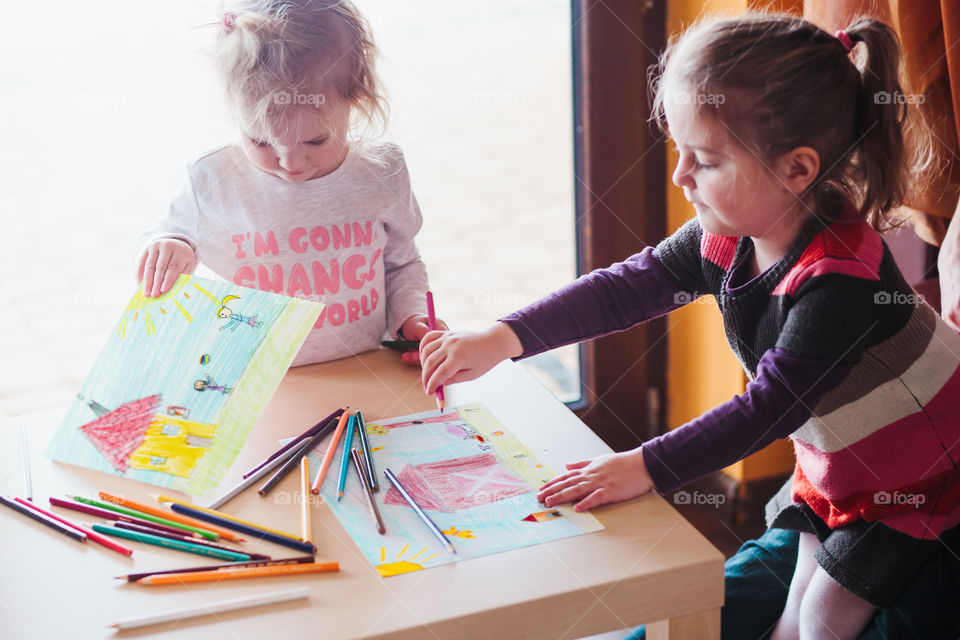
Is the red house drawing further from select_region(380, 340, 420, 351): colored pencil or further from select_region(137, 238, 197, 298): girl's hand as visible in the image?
select_region(137, 238, 197, 298): girl's hand

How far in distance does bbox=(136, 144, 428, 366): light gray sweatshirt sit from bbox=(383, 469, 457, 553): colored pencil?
1.24 feet

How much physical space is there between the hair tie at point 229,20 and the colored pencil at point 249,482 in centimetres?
59

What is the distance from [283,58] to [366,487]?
596 mm

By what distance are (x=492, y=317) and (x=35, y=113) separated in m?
1.17

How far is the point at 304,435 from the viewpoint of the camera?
1.03m

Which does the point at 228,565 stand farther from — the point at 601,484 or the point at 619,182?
the point at 619,182

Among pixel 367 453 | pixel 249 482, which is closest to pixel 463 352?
pixel 367 453

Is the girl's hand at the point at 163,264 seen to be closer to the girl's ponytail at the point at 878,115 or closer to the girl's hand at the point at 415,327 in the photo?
the girl's hand at the point at 415,327

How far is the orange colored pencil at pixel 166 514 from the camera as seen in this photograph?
85 centimetres

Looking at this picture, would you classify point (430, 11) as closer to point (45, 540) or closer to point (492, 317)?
point (492, 317)

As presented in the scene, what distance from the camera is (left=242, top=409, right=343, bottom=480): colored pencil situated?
0.97m

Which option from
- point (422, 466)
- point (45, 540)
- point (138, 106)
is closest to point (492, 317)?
point (138, 106)

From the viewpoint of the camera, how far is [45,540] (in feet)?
2.85

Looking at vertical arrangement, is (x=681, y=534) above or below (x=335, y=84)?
below
